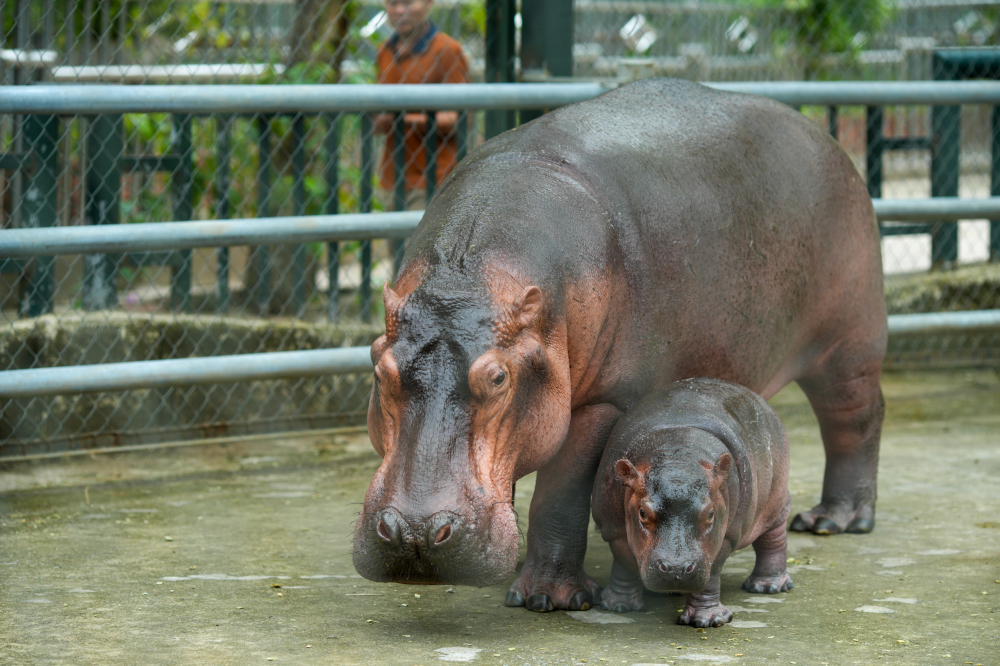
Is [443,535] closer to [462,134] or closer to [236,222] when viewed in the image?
[236,222]

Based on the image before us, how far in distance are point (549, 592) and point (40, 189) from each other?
306 cm

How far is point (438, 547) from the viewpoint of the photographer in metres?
2.88

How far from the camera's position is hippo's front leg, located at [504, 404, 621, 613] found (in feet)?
11.8

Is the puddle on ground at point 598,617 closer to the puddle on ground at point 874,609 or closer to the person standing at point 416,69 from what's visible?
the puddle on ground at point 874,609

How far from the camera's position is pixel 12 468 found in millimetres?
5234

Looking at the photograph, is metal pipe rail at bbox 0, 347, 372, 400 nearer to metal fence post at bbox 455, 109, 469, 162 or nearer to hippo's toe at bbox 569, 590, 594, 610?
metal fence post at bbox 455, 109, 469, 162

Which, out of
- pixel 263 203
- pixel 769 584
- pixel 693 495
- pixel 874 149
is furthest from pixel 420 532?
pixel 874 149

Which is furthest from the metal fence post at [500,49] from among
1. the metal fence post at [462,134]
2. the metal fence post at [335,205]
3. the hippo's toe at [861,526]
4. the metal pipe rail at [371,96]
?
the hippo's toe at [861,526]

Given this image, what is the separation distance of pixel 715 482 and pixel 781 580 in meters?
0.66

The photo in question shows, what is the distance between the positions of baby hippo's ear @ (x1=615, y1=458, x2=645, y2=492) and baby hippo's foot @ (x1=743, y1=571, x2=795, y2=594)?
68cm

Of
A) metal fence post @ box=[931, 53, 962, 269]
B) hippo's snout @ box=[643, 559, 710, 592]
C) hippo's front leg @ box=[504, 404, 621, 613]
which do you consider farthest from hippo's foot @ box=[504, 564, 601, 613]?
metal fence post @ box=[931, 53, 962, 269]

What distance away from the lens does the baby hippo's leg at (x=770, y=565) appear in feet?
12.3

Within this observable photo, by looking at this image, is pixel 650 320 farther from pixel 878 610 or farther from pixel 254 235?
pixel 254 235

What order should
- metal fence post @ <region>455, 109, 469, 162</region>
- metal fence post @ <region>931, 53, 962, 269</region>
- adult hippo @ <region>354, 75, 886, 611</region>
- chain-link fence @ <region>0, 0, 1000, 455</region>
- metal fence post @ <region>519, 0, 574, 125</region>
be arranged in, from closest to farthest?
adult hippo @ <region>354, 75, 886, 611</region>, chain-link fence @ <region>0, 0, 1000, 455</region>, metal fence post @ <region>519, 0, 574, 125</region>, metal fence post @ <region>455, 109, 469, 162</region>, metal fence post @ <region>931, 53, 962, 269</region>
